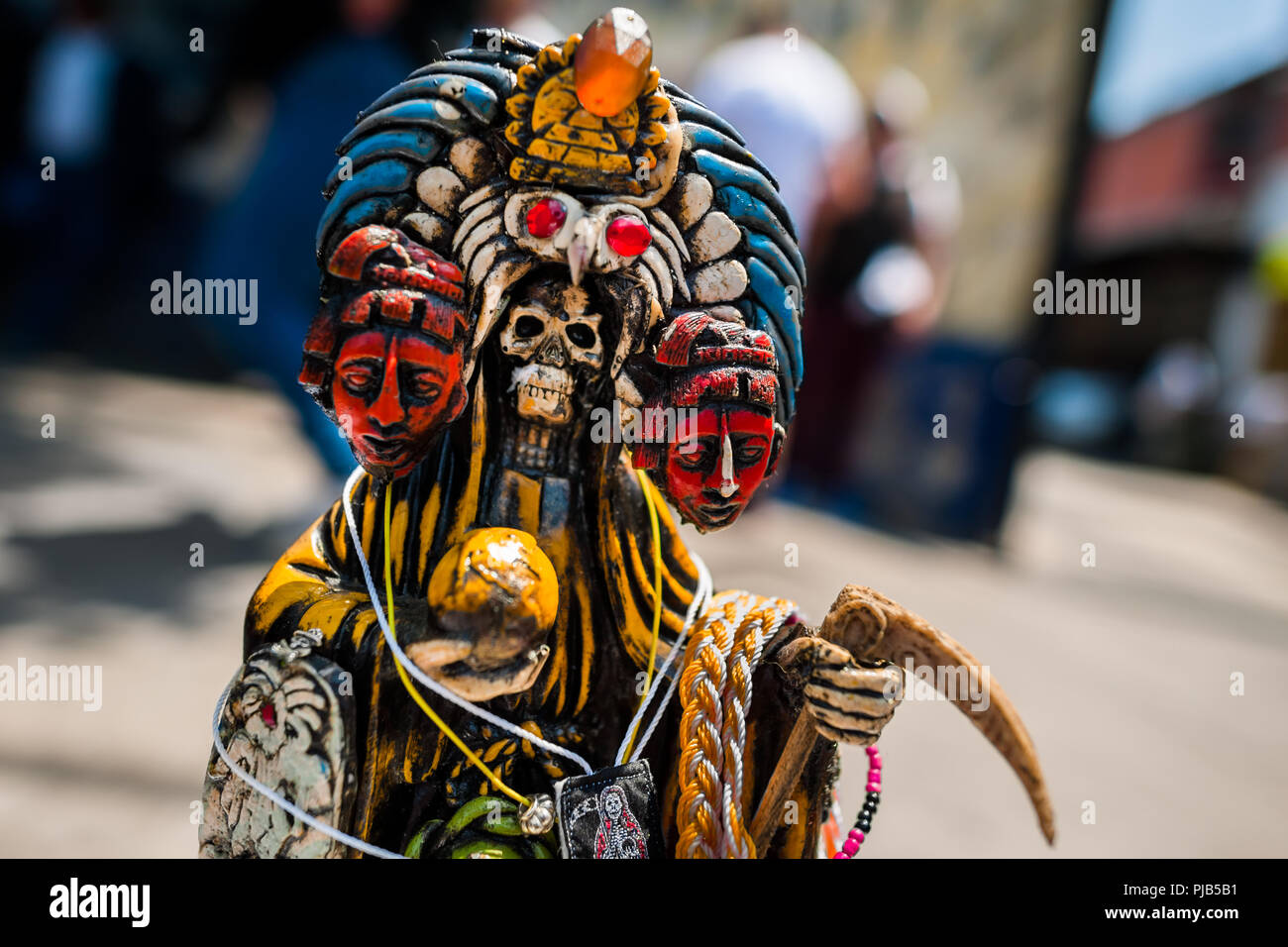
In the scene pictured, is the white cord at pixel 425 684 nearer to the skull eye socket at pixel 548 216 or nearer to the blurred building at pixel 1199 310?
the skull eye socket at pixel 548 216

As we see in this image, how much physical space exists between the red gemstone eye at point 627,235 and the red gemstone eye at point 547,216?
50mm

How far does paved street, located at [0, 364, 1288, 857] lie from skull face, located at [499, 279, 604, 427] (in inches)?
54.5

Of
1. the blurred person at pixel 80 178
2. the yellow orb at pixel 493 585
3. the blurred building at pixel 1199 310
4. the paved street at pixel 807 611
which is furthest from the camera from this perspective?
the blurred building at pixel 1199 310

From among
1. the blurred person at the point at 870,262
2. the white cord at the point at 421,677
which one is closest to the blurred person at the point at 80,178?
the blurred person at the point at 870,262

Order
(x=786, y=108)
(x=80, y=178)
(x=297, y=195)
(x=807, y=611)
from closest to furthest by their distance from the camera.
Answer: (x=297, y=195), (x=807, y=611), (x=786, y=108), (x=80, y=178)

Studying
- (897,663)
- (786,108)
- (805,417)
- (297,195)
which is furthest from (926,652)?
(805,417)

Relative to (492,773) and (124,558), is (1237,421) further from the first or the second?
(492,773)

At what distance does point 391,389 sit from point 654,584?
395mm

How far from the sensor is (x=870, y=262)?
473cm

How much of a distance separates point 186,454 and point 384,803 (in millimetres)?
3893

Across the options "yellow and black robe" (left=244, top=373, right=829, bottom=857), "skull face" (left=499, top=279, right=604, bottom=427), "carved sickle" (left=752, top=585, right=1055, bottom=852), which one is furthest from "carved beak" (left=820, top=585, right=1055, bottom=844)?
"skull face" (left=499, top=279, right=604, bottom=427)

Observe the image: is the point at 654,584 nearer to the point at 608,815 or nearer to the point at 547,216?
the point at 608,815

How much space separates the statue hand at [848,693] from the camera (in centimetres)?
100

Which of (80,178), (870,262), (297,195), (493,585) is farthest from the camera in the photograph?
(80,178)
